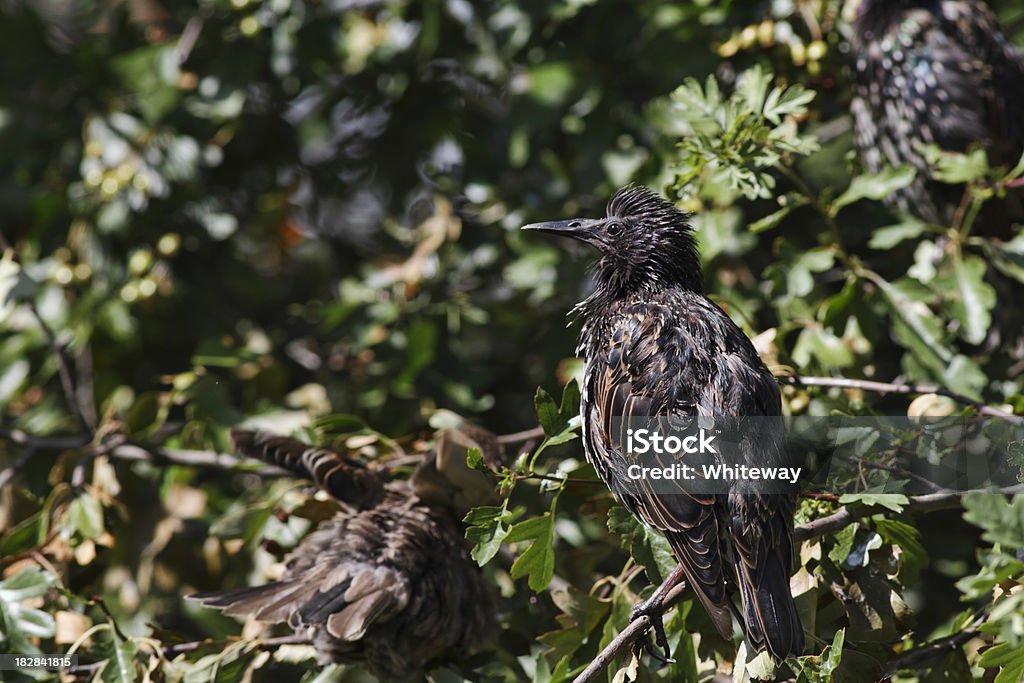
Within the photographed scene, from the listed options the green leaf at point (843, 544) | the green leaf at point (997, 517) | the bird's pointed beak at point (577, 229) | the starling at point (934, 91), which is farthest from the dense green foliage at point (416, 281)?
the green leaf at point (997, 517)

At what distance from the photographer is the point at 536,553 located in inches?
82.8

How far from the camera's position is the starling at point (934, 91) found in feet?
10.5

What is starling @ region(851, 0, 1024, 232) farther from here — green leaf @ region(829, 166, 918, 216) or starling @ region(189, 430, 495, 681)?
starling @ region(189, 430, 495, 681)

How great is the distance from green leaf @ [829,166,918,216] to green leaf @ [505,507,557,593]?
1.17m

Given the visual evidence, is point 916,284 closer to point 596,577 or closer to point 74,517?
point 596,577

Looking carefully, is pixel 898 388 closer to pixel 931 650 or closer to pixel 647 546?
pixel 931 650

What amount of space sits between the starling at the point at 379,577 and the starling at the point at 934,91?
1.68 meters

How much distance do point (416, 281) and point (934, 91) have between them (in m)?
1.75

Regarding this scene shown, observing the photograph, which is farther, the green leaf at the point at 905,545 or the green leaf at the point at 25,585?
the green leaf at the point at 25,585

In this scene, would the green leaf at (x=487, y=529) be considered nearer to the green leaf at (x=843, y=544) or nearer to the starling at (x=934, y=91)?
the green leaf at (x=843, y=544)

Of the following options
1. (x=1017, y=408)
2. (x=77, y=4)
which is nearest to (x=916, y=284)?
(x=1017, y=408)

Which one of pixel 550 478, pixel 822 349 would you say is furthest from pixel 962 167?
pixel 550 478

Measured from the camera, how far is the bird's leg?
2.11 meters

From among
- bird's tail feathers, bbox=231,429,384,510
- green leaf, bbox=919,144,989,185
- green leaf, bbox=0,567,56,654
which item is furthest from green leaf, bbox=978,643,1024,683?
green leaf, bbox=0,567,56,654
